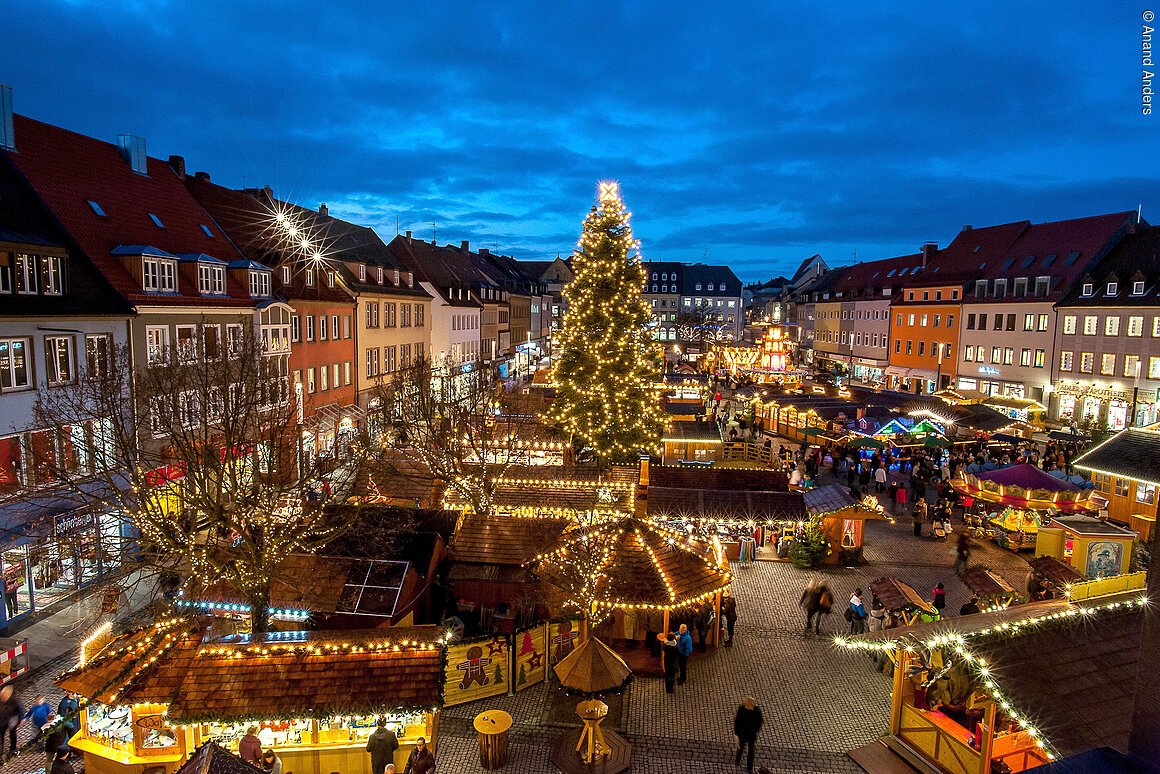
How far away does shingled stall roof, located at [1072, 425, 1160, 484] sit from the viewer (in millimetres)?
7656

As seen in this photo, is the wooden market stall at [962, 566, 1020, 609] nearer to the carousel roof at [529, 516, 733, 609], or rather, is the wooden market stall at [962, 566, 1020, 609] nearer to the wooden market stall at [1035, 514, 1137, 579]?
the wooden market stall at [1035, 514, 1137, 579]

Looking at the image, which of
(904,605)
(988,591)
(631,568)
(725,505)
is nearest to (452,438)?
(725,505)

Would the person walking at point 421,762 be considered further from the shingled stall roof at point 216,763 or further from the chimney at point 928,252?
the chimney at point 928,252

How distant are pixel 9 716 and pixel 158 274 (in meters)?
15.0

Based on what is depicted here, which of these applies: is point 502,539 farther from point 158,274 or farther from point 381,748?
point 158,274

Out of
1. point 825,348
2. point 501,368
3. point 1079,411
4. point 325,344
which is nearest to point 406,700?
point 325,344

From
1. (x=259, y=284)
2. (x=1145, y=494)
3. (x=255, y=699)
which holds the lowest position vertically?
(x=255, y=699)

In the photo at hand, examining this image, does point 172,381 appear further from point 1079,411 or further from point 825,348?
point 825,348

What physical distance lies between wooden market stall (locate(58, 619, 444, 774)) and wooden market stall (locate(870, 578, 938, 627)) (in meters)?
10.1

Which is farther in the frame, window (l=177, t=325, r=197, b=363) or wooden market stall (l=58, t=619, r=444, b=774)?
window (l=177, t=325, r=197, b=363)

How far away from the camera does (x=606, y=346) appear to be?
85.1ft

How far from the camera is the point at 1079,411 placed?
39719 mm

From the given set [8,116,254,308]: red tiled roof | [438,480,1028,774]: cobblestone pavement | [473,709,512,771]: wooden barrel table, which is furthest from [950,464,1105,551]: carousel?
[8,116,254,308]: red tiled roof

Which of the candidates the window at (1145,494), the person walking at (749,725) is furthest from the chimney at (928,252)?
the person walking at (749,725)
